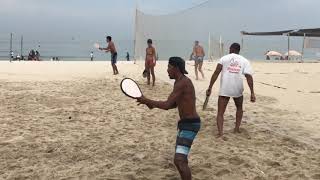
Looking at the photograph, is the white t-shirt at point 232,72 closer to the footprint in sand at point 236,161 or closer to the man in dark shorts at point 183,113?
Result: the footprint in sand at point 236,161

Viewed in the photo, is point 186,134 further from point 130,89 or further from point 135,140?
point 135,140

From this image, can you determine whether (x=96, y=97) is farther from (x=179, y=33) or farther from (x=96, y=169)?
(x=179, y=33)

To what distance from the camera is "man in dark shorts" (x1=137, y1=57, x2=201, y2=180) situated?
4996mm

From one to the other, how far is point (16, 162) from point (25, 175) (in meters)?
0.51

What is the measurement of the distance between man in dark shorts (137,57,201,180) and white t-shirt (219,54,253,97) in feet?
8.20

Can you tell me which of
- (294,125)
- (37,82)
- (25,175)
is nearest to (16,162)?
(25,175)

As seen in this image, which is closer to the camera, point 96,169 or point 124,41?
point 96,169

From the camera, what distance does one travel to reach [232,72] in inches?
295

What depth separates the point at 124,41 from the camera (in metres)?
49.1

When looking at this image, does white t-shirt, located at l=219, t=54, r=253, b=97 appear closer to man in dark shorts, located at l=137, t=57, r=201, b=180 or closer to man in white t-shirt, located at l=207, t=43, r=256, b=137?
man in white t-shirt, located at l=207, t=43, r=256, b=137

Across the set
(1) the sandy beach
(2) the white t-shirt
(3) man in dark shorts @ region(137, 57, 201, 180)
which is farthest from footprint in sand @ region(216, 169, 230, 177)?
(2) the white t-shirt

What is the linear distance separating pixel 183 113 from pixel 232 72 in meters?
2.59

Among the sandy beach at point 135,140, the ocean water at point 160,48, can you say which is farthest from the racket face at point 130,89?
the ocean water at point 160,48

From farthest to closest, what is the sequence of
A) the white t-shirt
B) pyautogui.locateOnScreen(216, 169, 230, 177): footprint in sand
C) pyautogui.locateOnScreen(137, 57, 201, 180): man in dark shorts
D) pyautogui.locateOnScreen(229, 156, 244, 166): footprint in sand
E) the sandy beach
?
the white t-shirt → pyautogui.locateOnScreen(229, 156, 244, 166): footprint in sand → the sandy beach → pyautogui.locateOnScreen(216, 169, 230, 177): footprint in sand → pyautogui.locateOnScreen(137, 57, 201, 180): man in dark shorts
